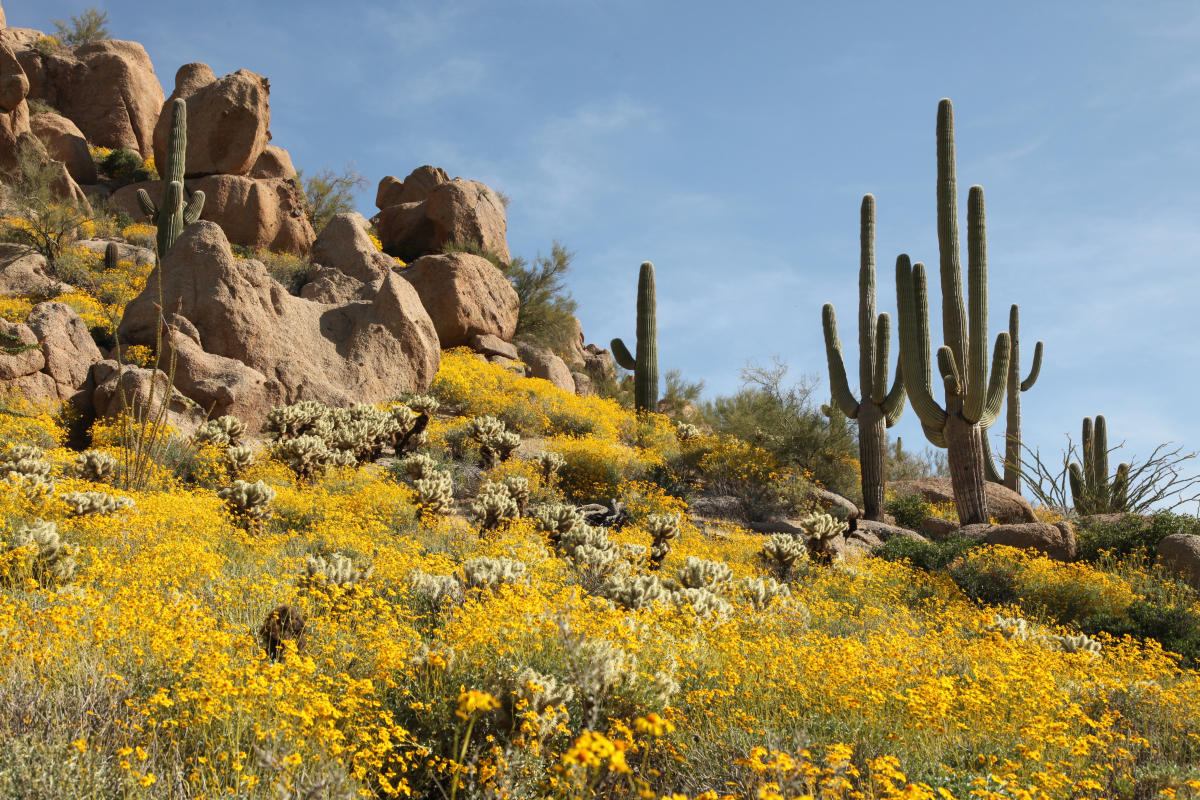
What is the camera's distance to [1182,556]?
38.8 feet

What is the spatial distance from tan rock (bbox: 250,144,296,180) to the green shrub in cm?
2806

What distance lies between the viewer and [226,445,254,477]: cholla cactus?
38.7 feet

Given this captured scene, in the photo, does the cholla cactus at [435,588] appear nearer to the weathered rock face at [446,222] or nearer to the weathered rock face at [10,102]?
the weathered rock face at [446,222]

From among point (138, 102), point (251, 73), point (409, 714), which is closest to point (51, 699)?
point (409, 714)

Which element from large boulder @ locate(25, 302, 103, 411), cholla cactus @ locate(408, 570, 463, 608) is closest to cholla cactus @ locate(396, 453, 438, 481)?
cholla cactus @ locate(408, 570, 463, 608)

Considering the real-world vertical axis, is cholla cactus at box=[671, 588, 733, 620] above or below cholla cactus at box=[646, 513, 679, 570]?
below

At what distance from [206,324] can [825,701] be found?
14218mm

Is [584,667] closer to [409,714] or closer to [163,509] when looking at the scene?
[409,714]

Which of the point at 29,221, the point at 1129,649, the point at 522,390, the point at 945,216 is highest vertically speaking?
the point at 29,221

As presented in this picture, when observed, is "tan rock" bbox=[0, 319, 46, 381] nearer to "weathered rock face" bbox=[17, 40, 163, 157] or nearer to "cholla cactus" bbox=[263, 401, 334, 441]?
"cholla cactus" bbox=[263, 401, 334, 441]

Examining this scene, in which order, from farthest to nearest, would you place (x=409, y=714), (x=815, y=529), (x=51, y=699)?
(x=815, y=529), (x=409, y=714), (x=51, y=699)

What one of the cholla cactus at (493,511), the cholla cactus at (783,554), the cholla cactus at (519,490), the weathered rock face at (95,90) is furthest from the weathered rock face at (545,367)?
the weathered rock face at (95,90)

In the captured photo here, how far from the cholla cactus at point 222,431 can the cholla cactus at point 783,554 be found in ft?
28.3

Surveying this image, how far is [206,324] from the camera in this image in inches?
600
